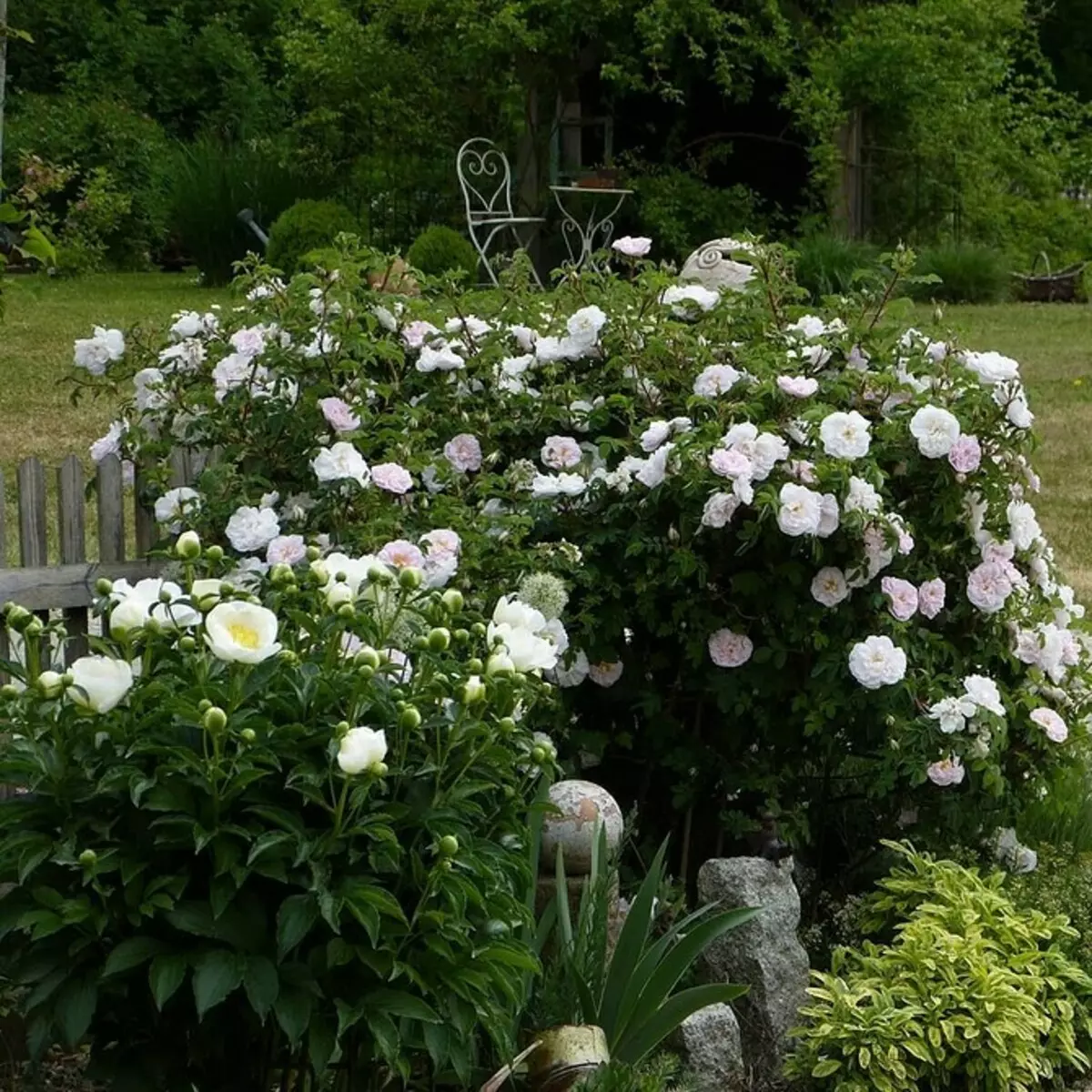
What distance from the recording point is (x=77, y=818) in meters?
2.54

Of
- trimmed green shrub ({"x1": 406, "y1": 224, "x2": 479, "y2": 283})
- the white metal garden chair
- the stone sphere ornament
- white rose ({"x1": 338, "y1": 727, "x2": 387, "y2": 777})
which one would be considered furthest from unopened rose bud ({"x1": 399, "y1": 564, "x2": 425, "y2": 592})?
the white metal garden chair

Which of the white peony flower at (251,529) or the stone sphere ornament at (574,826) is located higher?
the white peony flower at (251,529)

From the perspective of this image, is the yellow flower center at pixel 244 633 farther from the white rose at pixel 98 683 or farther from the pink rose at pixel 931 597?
the pink rose at pixel 931 597

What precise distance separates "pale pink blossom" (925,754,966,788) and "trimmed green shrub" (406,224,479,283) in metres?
10.1

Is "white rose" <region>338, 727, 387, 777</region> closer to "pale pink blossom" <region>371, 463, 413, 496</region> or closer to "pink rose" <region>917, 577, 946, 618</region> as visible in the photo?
"pale pink blossom" <region>371, 463, 413, 496</region>

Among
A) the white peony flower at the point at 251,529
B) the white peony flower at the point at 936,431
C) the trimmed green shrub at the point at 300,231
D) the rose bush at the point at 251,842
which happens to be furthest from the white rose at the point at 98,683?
the trimmed green shrub at the point at 300,231

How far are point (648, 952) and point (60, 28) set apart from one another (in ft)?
74.9

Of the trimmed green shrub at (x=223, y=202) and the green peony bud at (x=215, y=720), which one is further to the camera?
the trimmed green shrub at (x=223, y=202)

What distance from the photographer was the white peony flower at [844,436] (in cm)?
361

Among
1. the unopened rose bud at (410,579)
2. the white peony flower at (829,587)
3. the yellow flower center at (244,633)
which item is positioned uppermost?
the unopened rose bud at (410,579)

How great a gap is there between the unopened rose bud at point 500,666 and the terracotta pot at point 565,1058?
0.69 meters

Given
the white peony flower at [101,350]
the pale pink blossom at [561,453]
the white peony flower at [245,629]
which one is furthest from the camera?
the white peony flower at [101,350]

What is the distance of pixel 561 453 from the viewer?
12.6ft

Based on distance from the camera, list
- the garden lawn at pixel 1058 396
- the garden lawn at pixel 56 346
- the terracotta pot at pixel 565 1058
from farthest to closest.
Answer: the garden lawn at pixel 56 346 → the garden lawn at pixel 1058 396 → the terracotta pot at pixel 565 1058
